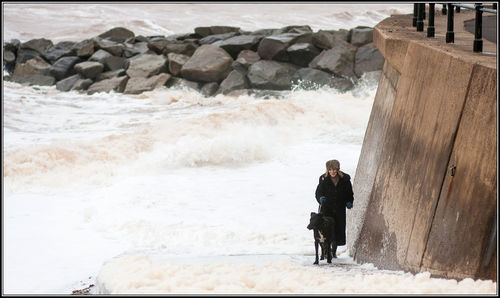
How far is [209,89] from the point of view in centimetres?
2522

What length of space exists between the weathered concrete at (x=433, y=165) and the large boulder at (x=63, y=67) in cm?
2341

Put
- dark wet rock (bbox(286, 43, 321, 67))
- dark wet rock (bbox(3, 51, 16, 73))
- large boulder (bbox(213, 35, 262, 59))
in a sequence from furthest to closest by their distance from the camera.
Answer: dark wet rock (bbox(3, 51, 16, 73)) → large boulder (bbox(213, 35, 262, 59)) → dark wet rock (bbox(286, 43, 321, 67))

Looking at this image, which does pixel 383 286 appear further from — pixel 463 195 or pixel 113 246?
pixel 113 246

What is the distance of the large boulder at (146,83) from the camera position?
25.9m

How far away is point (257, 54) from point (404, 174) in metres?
20.8

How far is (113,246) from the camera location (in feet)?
31.4

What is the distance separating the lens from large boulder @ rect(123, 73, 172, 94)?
85.0 ft

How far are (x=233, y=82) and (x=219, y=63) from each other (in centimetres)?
104

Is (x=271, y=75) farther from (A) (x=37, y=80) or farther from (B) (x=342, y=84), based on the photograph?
(A) (x=37, y=80)

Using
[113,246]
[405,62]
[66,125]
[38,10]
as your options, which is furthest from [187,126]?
[38,10]

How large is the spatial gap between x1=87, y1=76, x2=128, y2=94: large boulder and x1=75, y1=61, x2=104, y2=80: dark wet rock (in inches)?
39.8

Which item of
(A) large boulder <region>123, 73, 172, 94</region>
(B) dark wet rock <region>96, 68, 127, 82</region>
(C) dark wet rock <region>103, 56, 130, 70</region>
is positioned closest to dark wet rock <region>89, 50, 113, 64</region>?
(C) dark wet rock <region>103, 56, 130, 70</region>

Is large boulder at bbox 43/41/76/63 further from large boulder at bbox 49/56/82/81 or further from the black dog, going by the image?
the black dog

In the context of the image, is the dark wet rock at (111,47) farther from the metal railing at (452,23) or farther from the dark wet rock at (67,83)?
the metal railing at (452,23)
